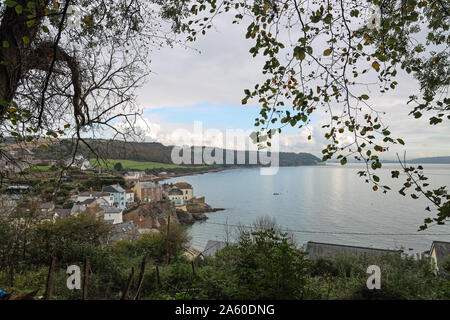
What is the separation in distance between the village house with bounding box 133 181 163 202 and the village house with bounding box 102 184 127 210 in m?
1.35

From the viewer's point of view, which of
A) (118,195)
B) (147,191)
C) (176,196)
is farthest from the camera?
(176,196)

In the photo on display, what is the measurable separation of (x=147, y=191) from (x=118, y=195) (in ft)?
13.3

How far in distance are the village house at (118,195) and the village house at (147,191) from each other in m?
1.35

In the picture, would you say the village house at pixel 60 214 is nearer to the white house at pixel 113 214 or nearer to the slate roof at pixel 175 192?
the white house at pixel 113 214

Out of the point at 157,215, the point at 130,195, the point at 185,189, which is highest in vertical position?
the point at 130,195

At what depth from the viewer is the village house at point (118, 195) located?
43.0 ft

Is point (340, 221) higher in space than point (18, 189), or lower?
lower

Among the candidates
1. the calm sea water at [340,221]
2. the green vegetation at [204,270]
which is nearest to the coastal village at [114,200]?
the green vegetation at [204,270]

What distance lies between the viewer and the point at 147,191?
18844mm

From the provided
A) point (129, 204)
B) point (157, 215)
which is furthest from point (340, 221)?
point (129, 204)

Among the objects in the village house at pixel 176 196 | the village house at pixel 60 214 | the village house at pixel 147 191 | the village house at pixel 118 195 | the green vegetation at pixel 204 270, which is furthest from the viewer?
the village house at pixel 176 196

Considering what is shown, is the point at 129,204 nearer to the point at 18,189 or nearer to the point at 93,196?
the point at 93,196
